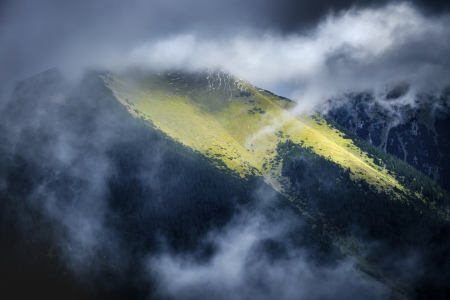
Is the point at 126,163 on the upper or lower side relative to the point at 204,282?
upper

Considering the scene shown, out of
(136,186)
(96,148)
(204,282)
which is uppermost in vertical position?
(96,148)

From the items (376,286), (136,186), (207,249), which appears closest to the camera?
(376,286)

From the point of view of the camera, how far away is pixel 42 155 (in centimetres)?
18812

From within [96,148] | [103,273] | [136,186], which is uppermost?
[96,148]

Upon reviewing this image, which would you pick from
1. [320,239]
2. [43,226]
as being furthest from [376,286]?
[43,226]

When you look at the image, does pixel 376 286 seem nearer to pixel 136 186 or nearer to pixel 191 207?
pixel 191 207

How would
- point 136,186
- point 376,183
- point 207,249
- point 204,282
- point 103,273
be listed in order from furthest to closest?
1. point 376,183
2. point 136,186
3. point 207,249
4. point 204,282
5. point 103,273

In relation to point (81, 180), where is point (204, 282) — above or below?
below

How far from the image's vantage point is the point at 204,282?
502 feet

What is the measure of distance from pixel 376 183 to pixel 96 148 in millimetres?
212924

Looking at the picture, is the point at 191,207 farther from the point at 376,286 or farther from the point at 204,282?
the point at 376,286

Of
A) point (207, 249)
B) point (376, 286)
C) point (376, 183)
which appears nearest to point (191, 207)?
point (207, 249)

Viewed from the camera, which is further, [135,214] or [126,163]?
[126,163]

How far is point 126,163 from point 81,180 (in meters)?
32.5
